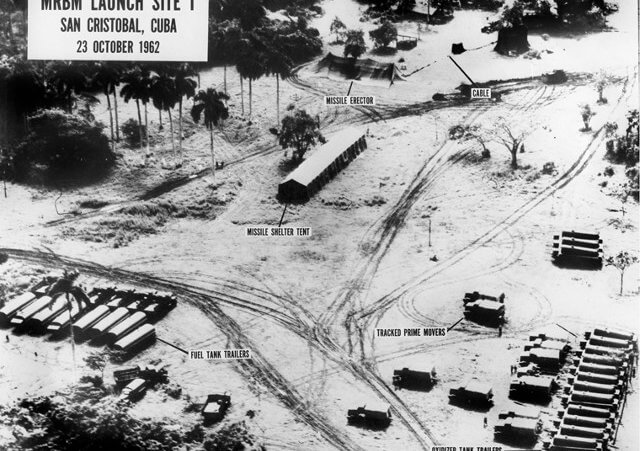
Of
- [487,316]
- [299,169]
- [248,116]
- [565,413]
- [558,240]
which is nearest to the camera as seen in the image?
[565,413]

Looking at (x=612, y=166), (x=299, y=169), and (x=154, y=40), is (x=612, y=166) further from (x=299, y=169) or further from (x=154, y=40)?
(x=154, y=40)

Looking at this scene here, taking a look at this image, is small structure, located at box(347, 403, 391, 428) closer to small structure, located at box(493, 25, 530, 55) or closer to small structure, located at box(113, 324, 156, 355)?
small structure, located at box(113, 324, 156, 355)

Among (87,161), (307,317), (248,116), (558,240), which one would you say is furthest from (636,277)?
(87,161)

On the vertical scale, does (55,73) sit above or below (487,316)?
above

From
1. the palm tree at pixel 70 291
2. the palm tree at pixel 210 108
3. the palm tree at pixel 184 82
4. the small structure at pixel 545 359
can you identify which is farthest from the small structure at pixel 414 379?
the palm tree at pixel 184 82

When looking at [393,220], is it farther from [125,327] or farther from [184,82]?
[125,327]

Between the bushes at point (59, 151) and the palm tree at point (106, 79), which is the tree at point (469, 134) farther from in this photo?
the bushes at point (59, 151)
